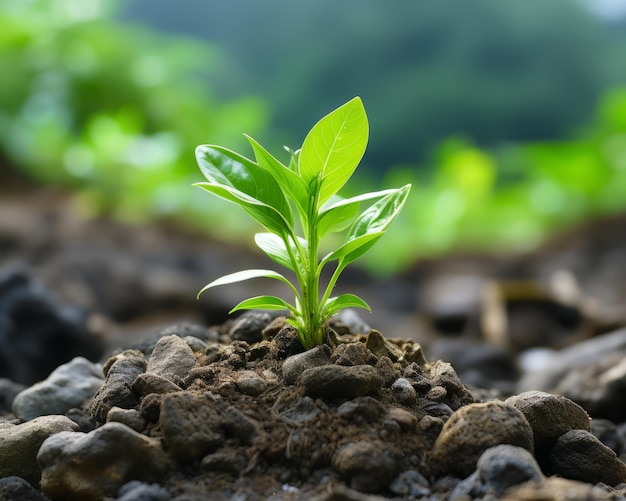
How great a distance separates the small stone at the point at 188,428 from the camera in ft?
4.30

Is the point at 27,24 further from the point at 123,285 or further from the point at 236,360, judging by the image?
the point at 236,360

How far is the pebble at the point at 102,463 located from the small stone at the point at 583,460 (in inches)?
32.8

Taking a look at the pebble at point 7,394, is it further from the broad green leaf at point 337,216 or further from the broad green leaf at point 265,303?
the broad green leaf at point 337,216

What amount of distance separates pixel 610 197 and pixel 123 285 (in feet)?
14.1

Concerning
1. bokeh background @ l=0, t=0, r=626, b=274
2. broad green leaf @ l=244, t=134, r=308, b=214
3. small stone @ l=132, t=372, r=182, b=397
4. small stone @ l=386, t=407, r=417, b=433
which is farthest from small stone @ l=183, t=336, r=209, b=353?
bokeh background @ l=0, t=0, r=626, b=274

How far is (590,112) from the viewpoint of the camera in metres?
8.64

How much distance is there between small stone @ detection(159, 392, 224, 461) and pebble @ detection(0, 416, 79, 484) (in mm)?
327

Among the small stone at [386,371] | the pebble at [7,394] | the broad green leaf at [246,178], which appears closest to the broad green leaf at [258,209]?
the broad green leaf at [246,178]

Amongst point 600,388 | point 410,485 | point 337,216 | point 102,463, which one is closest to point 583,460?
point 410,485

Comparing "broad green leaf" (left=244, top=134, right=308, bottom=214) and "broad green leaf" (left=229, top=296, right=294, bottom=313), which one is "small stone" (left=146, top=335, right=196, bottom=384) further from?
"broad green leaf" (left=244, top=134, right=308, bottom=214)

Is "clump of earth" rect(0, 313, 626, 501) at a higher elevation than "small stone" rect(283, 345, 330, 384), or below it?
below

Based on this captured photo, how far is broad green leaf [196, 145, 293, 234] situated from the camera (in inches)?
62.1

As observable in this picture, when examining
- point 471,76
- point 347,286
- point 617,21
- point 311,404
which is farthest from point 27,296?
point 617,21

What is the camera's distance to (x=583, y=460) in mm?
1485
